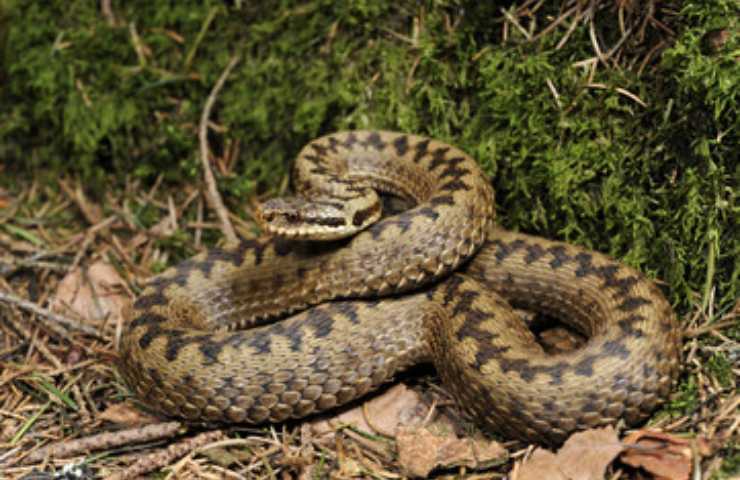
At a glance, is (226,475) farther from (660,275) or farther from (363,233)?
(660,275)

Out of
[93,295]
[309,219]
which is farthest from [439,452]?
[93,295]

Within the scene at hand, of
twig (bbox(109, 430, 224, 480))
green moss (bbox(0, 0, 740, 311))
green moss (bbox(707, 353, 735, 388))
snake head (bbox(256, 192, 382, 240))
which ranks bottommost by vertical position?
twig (bbox(109, 430, 224, 480))

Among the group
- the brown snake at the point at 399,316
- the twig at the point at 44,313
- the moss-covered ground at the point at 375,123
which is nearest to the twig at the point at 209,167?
the moss-covered ground at the point at 375,123

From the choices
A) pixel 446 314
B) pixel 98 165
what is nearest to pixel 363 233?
pixel 446 314

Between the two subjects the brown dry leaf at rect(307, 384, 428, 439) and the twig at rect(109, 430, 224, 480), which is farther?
the brown dry leaf at rect(307, 384, 428, 439)

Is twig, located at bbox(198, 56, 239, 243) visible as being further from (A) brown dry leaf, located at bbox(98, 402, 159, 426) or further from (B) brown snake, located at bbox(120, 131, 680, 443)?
(A) brown dry leaf, located at bbox(98, 402, 159, 426)

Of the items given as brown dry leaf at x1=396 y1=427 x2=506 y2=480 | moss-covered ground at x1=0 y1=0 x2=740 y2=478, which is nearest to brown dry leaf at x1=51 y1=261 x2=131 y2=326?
moss-covered ground at x1=0 y1=0 x2=740 y2=478

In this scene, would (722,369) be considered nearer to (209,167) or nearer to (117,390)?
(117,390)
